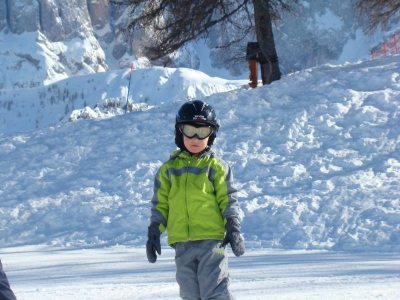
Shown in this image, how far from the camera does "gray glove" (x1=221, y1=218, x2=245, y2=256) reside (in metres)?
3.52

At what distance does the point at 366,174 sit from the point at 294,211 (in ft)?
4.77

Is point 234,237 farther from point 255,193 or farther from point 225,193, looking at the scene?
point 255,193

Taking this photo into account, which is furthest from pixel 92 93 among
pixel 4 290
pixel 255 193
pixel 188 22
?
pixel 4 290

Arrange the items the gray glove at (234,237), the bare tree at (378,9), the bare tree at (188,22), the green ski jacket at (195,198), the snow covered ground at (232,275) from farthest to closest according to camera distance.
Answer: the bare tree at (188,22) → the bare tree at (378,9) → the snow covered ground at (232,275) → the green ski jacket at (195,198) → the gray glove at (234,237)

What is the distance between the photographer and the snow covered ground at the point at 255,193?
19.1 ft

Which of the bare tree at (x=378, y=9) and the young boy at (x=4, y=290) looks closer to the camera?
the young boy at (x=4, y=290)

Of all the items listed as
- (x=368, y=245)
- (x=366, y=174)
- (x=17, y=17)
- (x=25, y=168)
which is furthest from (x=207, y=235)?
(x=17, y=17)

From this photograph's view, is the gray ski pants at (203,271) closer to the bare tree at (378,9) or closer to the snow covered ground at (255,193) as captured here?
the snow covered ground at (255,193)

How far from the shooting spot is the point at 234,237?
11.6 feet

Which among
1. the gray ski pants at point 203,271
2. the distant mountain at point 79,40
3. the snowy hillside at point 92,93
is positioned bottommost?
the gray ski pants at point 203,271

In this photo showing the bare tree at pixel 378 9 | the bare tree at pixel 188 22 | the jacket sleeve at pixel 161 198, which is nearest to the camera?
the jacket sleeve at pixel 161 198

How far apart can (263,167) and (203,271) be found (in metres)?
6.65

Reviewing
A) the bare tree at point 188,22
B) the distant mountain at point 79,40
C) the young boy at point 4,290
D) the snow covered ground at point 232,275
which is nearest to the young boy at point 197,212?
the young boy at point 4,290

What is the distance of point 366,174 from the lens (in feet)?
30.9
